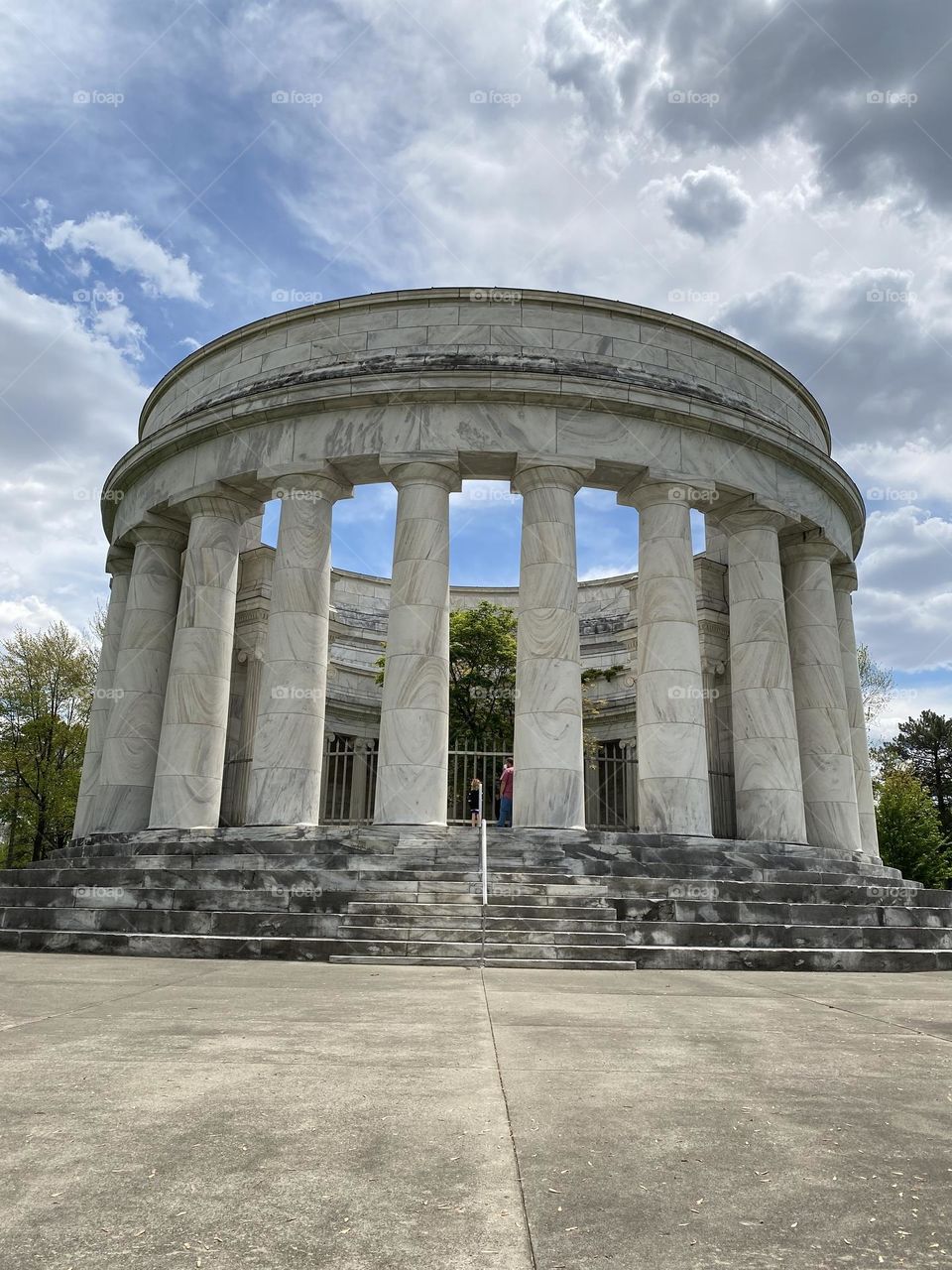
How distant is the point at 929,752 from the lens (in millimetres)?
94188

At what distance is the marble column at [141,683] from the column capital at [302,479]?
6.76 meters

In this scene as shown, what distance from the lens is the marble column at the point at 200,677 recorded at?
96.4ft

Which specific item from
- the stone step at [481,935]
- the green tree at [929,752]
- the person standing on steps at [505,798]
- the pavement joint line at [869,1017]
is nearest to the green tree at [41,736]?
the person standing on steps at [505,798]

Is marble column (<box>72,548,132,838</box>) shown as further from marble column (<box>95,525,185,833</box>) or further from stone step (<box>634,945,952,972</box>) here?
stone step (<box>634,945,952,972</box>)

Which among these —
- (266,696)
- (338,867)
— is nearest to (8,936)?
(338,867)

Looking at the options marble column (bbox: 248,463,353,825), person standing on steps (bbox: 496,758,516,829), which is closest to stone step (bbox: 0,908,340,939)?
marble column (bbox: 248,463,353,825)

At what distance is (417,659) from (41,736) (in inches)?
1370

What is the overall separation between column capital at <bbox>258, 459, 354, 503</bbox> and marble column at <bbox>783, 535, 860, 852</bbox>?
1809cm

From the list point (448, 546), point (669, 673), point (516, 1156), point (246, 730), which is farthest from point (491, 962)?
point (246, 730)

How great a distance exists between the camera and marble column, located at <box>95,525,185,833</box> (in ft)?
104

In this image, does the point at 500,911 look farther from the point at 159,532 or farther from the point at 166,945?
the point at 159,532

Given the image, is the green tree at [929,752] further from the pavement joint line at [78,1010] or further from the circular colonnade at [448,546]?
the pavement joint line at [78,1010]

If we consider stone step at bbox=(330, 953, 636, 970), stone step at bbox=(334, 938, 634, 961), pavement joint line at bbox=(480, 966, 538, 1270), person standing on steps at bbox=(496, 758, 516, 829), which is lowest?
pavement joint line at bbox=(480, 966, 538, 1270)

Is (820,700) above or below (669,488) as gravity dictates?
below
